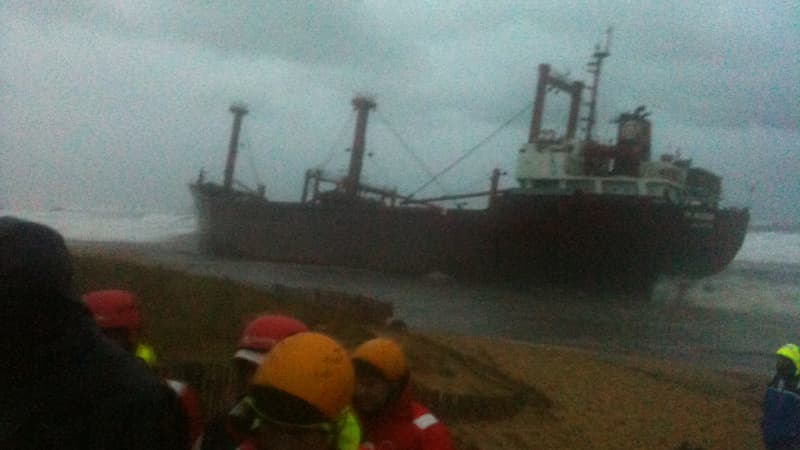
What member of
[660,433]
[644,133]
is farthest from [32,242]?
[644,133]

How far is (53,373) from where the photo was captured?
44.2 inches

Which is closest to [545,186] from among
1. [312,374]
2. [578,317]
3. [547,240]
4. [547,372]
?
[547,240]

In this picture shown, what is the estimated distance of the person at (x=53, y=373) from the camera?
3.60 feet

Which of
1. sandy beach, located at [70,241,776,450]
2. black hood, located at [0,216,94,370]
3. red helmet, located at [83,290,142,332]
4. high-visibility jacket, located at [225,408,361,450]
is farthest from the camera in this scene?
sandy beach, located at [70,241,776,450]

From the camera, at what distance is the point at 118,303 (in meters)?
2.21

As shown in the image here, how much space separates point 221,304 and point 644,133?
72.3 ft

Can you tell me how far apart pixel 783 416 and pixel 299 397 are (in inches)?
110

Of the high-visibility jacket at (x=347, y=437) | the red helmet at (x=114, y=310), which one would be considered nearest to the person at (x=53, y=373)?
the high-visibility jacket at (x=347, y=437)

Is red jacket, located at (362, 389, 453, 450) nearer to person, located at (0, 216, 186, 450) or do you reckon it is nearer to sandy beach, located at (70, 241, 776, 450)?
person, located at (0, 216, 186, 450)

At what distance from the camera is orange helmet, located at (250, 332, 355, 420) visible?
1.30 meters

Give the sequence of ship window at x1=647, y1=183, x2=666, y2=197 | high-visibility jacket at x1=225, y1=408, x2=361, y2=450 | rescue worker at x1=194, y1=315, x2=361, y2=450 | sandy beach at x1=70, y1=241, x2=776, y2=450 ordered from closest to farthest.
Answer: high-visibility jacket at x1=225, y1=408, x2=361, y2=450 → rescue worker at x1=194, y1=315, x2=361, y2=450 → sandy beach at x1=70, y1=241, x2=776, y2=450 → ship window at x1=647, y1=183, x2=666, y2=197

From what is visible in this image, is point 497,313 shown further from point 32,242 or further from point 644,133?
point 32,242

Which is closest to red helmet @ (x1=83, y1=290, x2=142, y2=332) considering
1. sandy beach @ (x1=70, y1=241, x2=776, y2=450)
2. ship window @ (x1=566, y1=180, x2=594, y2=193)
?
sandy beach @ (x1=70, y1=241, x2=776, y2=450)

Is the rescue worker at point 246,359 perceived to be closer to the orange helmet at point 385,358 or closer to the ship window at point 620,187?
the orange helmet at point 385,358
